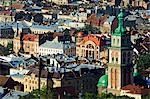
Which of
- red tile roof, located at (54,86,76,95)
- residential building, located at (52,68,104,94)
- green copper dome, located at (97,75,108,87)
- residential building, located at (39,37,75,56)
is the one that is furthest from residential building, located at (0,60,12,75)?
residential building, located at (39,37,75,56)

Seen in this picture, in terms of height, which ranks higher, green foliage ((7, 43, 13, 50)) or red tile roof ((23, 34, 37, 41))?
red tile roof ((23, 34, 37, 41))

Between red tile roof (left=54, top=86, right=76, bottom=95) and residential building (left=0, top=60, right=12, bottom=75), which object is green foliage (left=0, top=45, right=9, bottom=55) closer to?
residential building (left=0, top=60, right=12, bottom=75)

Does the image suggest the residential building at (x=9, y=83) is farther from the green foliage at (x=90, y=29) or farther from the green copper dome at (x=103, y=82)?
the green foliage at (x=90, y=29)

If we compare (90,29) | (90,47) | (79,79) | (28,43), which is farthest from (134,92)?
(90,29)

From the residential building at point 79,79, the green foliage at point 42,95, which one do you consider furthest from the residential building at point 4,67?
the green foliage at point 42,95

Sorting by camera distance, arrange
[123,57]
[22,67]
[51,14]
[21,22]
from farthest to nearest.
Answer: [51,14] < [21,22] < [22,67] < [123,57]

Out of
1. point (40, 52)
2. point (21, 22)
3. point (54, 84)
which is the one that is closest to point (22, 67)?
point (54, 84)

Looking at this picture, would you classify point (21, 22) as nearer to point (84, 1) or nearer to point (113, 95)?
point (84, 1)
